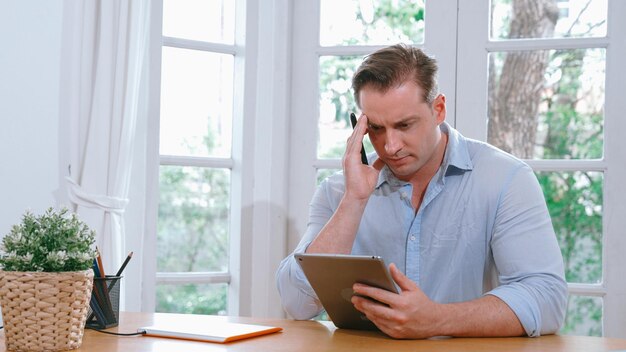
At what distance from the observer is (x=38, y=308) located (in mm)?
1568

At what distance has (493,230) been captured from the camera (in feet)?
7.04

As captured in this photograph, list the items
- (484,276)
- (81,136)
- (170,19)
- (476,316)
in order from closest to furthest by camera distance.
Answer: (476,316) < (484,276) < (81,136) < (170,19)

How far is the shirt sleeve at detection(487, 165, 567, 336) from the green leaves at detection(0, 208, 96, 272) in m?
0.90

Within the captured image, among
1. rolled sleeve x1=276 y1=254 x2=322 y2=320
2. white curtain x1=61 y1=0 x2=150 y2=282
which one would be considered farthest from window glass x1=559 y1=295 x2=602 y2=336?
white curtain x1=61 y1=0 x2=150 y2=282

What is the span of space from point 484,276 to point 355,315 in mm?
586

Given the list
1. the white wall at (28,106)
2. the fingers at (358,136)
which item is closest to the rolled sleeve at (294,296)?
the fingers at (358,136)

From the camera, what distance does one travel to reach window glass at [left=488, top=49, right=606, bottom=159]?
3.02 metres

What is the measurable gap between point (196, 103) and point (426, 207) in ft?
4.57

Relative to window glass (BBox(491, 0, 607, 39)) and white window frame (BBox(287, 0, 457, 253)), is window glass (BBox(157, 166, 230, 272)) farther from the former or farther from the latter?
window glass (BBox(491, 0, 607, 39))

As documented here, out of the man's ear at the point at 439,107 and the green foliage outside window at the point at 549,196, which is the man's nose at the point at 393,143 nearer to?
the man's ear at the point at 439,107

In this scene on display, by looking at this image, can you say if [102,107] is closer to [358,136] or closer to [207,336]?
[358,136]

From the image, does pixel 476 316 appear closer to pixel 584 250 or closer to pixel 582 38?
pixel 584 250

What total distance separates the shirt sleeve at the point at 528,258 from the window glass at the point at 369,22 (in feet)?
3.99

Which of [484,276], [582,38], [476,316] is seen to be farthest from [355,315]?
[582,38]
